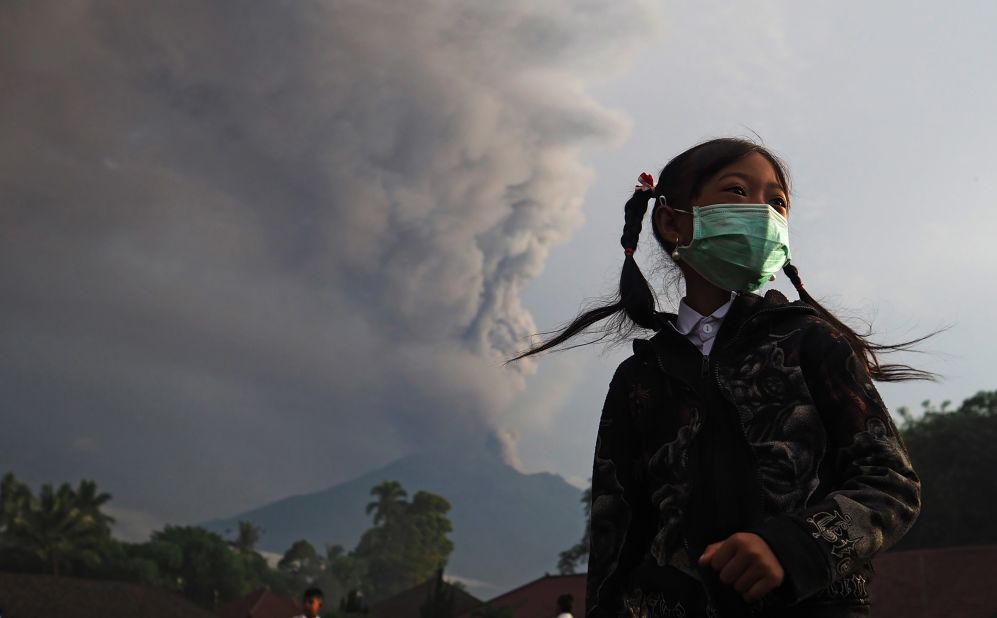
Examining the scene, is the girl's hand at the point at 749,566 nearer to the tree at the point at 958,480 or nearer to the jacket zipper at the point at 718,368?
the jacket zipper at the point at 718,368

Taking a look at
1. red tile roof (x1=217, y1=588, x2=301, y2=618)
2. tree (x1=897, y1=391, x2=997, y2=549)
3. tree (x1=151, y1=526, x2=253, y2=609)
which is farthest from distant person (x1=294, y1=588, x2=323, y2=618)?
tree (x1=151, y1=526, x2=253, y2=609)

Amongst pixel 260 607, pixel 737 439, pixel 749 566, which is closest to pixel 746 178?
pixel 737 439

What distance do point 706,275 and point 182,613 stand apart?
54.0m

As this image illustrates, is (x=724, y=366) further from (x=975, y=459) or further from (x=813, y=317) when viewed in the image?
(x=975, y=459)

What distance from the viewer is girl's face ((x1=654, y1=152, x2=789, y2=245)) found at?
2.45 metres

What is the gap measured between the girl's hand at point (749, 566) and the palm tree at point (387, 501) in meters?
99.0

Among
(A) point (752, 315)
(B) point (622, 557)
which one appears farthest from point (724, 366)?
(B) point (622, 557)

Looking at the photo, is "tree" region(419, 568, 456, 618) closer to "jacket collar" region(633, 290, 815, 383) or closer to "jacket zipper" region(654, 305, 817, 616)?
"jacket collar" region(633, 290, 815, 383)

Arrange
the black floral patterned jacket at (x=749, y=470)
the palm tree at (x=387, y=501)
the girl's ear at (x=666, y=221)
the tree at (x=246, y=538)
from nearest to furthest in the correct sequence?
the black floral patterned jacket at (x=749, y=470) < the girl's ear at (x=666, y=221) < the tree at (x=246, y=538) < the palm tree at (x=387, y=501)

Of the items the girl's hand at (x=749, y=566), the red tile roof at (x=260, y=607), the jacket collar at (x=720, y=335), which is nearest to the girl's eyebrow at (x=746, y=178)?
the jacket collar at (x=720, y=335)

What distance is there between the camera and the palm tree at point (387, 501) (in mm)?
99000

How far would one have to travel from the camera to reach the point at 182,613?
50.1m

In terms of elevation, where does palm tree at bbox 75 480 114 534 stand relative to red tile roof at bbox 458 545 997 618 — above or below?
above

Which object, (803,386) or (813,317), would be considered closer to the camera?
(803,386)
